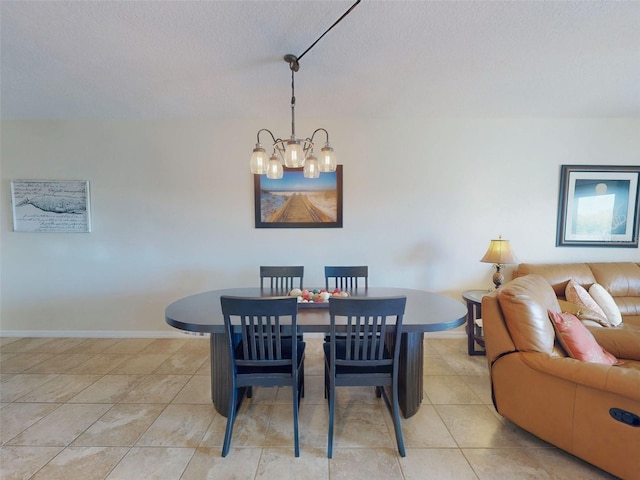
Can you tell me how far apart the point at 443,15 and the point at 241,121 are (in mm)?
2181

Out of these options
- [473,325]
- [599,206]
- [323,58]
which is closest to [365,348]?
[473,325]

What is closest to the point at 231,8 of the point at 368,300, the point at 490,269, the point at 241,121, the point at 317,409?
the point at 241,121

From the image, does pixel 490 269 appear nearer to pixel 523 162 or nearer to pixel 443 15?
pixel 523 162

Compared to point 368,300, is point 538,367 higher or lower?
lower

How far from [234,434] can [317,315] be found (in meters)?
0.90

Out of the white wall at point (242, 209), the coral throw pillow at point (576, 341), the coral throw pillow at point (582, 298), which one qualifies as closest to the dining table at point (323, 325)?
the coral throw pillow at point (576, 341)

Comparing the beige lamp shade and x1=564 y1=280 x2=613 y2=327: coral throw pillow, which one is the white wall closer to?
the beige lamp shade

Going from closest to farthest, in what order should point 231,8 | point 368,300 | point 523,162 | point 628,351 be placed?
point 368,300
point 231,8
point 628,351
point 523,162

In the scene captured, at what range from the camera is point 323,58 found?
206 centimetres

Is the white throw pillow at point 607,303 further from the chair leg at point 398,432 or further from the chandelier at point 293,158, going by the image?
the chandelier at point 293,158

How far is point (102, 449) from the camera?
1626mm

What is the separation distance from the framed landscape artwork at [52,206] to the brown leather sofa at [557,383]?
161 inches

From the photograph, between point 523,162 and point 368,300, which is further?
point 523,162

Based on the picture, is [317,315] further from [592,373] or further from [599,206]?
[599,206]
